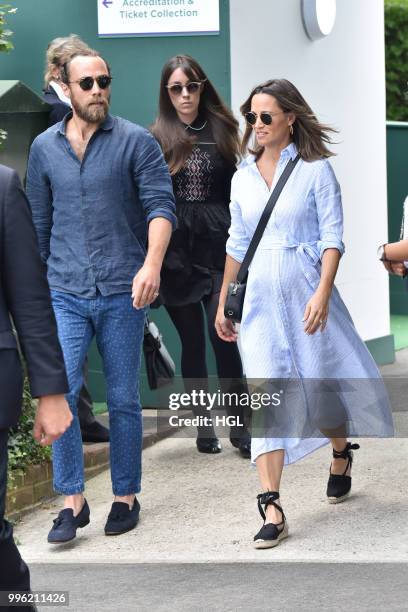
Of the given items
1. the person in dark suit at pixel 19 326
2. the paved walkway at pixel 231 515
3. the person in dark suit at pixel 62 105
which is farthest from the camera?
the person in dark suit at pixel 62 105

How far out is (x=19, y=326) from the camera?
13.0 ft

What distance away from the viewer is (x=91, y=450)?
23.8 ft

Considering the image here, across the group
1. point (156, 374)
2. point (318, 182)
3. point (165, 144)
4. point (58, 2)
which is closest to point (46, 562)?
point (156, 374)

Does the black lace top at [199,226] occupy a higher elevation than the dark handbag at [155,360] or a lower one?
higher

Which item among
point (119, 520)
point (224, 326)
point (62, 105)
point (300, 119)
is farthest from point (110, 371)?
point (62, 105)

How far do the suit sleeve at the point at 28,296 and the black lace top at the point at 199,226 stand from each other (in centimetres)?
320

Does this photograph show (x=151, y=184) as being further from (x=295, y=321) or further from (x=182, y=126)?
(x=182, y=126)

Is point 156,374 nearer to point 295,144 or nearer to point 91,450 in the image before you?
point 91,450

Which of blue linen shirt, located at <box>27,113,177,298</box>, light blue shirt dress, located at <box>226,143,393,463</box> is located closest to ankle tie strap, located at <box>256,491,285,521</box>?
light blue shirt dress, located at <box>226,143,393,463</box>

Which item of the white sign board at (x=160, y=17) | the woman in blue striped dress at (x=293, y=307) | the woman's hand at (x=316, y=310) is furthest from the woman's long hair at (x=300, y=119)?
the white sign board at (x=160, y=17)

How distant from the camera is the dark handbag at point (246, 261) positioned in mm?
5949

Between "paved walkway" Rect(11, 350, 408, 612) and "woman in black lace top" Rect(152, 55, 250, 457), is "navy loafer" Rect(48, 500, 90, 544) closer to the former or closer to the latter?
"paved walkway" Rect(11, 350, 408, 612)

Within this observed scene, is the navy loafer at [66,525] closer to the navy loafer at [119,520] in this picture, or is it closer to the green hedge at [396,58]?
the navy loafer at [119,520]

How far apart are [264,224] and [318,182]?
0.28 metres
